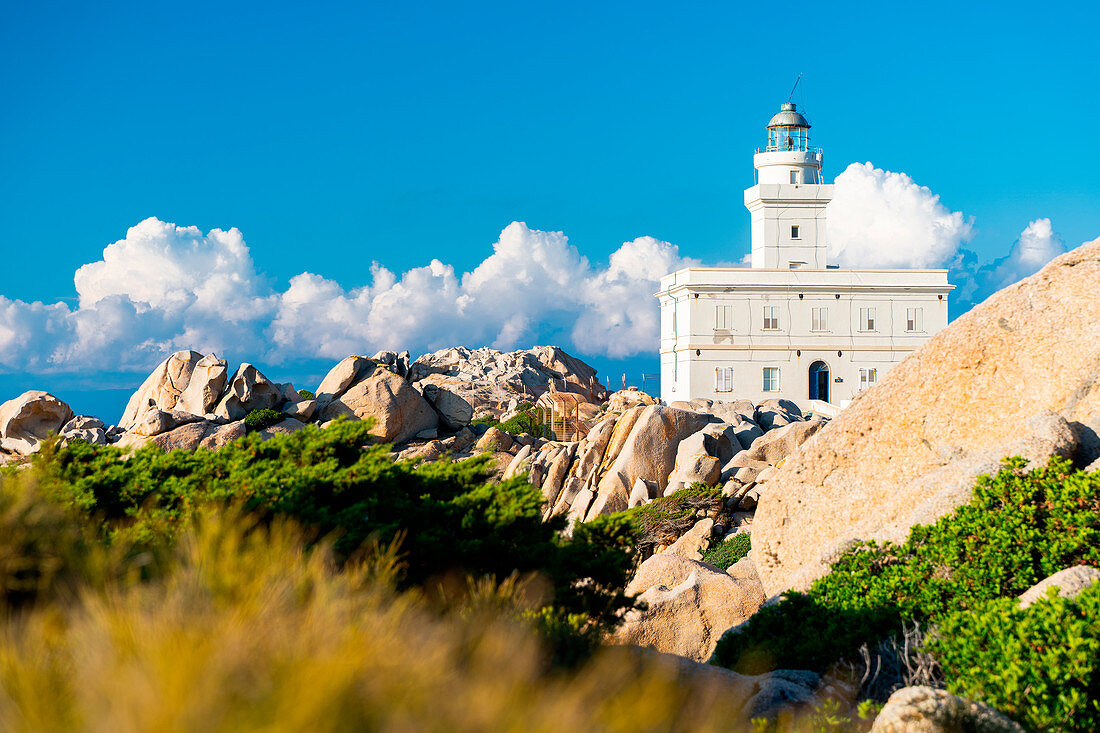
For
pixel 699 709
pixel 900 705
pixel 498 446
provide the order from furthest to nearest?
pixel 498 446 < pixel 699 709 < pixel 900 705

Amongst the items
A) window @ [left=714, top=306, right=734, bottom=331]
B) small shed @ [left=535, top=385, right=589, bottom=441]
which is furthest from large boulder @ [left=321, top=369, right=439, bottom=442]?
window @ [left=714, top=306, right=734, bottom=331]

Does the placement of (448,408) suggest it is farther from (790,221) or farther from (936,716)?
(936,716)

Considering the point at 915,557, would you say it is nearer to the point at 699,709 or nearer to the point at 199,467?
the point at 699,709

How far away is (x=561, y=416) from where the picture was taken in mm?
41562

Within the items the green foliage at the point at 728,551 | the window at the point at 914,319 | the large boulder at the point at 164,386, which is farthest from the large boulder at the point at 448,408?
the window at the point at 914,319

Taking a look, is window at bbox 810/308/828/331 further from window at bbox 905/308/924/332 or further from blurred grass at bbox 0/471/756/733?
blurred grass at bbox 0/471/756/733

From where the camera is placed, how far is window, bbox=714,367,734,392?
1935 inches

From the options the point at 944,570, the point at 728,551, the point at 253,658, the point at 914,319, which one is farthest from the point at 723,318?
the point at 253,658

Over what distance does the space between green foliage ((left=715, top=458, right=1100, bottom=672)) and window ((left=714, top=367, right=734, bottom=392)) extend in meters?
41.7

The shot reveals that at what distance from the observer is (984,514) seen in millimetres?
7340

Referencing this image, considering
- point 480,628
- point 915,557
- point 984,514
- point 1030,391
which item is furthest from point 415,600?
point 1030,391

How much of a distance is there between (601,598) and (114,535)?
402 centimetres

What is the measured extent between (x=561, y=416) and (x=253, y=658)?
3873 cm

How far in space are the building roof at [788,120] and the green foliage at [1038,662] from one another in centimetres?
5466
